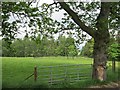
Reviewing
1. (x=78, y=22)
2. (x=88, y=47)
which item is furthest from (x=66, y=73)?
(x=88, y=47)

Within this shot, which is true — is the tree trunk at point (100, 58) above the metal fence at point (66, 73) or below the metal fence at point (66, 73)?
above

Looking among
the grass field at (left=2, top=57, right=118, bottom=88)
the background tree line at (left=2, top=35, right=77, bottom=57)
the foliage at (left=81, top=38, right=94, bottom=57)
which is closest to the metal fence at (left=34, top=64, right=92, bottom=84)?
the grass field at (left=2, top=57, right=118, bottom=88)

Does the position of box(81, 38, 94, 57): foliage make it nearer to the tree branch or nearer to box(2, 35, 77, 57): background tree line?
box(2, 35, 77, 57): background tree line

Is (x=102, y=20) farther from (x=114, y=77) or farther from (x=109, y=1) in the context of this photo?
(x=114, y=77)

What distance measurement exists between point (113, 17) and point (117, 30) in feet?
1.95

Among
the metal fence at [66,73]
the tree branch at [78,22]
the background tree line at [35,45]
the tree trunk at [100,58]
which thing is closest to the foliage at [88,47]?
the background tree line at [35,45]

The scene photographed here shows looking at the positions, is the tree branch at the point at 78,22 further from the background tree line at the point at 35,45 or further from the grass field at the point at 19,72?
the grass field at the point at 19,72

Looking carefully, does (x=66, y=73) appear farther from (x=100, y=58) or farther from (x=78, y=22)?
(x=78, y=22)

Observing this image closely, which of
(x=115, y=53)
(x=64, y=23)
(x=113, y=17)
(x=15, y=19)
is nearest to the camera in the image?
(x=15, y=19)

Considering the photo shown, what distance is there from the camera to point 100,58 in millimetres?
11531

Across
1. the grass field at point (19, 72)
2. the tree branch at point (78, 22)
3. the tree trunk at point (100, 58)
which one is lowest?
the grass field at point (19, 72)

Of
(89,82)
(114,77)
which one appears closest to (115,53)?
(114,77)

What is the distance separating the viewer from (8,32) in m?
8.95

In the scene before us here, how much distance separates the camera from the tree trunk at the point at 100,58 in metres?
11.4
